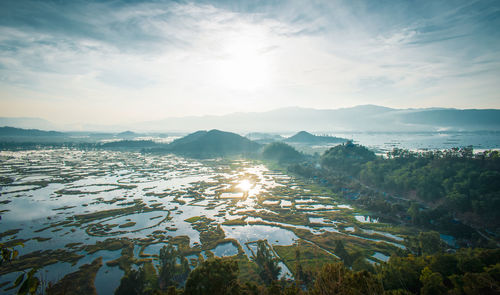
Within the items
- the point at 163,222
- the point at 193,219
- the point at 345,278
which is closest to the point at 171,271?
the point at 193,219

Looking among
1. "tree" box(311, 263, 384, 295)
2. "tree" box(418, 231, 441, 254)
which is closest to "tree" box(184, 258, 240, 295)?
"tree" box(311, 263, 384, 295)

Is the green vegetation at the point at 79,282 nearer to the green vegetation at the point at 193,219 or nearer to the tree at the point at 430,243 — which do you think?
the green vegetation at the point at 193,219

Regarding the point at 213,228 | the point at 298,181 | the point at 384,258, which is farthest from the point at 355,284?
the point at 298,181

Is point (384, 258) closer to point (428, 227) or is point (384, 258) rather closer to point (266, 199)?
point (428, 227)

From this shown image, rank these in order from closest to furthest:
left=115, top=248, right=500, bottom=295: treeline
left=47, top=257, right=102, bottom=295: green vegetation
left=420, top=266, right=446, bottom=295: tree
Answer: left=115, top=248, right=500, bottom=295: treeline
left=420, top=266, right=446, bottom=295: tree
left=47, top=257, right=102, bottom=295: green vegetation

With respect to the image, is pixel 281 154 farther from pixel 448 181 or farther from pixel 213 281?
pixel 213 281

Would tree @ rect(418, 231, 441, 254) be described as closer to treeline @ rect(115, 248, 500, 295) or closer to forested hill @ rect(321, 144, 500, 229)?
treeline @ rect(115, 248, 500, 295)
